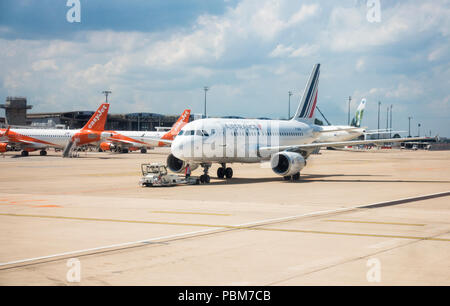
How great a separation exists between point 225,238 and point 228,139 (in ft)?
71.6

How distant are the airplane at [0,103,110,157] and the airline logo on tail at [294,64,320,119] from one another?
125 feet

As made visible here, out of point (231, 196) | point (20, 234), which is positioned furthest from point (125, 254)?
point (231, 196)

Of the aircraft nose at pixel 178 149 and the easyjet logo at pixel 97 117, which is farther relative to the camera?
the easyjet logo at pixel 97 117

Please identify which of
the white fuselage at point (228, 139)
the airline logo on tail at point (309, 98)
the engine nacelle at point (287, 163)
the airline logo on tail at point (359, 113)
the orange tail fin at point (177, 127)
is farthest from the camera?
the airline logo on tail at point (359, 113)

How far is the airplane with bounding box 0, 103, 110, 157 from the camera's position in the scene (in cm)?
7694

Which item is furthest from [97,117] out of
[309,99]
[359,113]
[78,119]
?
[78,119]

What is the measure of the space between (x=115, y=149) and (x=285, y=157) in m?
64.4

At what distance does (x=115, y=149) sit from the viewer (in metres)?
95.6

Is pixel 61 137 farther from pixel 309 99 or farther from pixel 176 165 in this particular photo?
pixel 176 165

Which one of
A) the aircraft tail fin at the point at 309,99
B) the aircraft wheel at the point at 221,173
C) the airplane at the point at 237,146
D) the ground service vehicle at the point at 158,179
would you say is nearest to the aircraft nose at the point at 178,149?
the airplane at the point at 237,146

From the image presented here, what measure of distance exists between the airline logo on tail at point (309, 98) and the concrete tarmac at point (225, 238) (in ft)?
65.8

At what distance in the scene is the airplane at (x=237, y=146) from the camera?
33844 mm

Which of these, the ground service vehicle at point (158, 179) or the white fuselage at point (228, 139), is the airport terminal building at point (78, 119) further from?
the ground service vehicle at point (158, 179)

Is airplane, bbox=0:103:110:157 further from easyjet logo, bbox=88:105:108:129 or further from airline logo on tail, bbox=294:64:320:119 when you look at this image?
airline logo on tail, bbox=294:64:320:119
